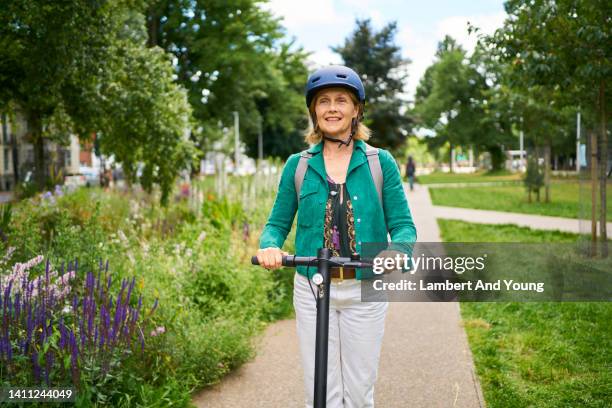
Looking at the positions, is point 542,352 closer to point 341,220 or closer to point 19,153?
point 341,220

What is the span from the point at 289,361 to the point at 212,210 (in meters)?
4.84

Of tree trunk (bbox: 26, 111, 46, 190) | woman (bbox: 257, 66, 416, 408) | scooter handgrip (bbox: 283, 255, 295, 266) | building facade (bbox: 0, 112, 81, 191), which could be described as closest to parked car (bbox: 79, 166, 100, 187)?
building facade (bbox: 0, 112, 81, 191)

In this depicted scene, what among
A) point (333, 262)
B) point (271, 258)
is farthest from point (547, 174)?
point (333, 262)

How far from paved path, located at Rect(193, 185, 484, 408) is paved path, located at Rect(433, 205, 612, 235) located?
21.2 ft

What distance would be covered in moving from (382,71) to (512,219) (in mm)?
37627

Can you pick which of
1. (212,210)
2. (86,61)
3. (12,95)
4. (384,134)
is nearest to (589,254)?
(212,210)

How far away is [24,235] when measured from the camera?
18.8 ft

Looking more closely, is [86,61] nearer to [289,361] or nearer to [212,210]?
[212,210]

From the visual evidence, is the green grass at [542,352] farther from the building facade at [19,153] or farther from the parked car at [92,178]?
the parked car at [92,178]

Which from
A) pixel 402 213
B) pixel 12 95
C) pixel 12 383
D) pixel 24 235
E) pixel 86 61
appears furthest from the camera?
pixel 12 95

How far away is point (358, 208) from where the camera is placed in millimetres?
2908

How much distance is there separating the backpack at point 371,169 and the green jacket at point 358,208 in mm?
19

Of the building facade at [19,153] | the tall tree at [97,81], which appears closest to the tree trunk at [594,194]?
the tall tree at [97,81]

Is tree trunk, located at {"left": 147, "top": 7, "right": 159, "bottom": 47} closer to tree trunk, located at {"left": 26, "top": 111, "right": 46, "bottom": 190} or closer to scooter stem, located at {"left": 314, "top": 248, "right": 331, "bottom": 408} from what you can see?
tree trunk, located at {"left": 26, "top": 111, "right": 46, "bottom": 190}
